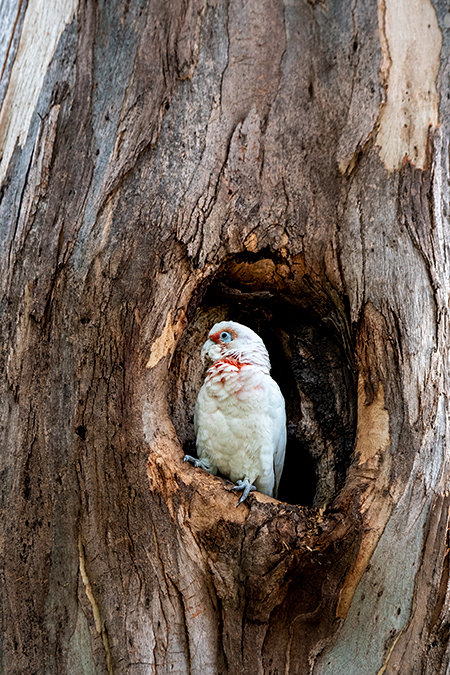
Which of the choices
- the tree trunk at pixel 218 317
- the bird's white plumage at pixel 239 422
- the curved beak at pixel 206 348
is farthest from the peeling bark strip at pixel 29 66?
the bird's white plumage at pixel 239 422

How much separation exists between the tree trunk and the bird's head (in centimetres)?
21

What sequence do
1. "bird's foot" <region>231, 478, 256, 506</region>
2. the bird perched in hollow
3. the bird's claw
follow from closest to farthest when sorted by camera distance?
"bird's foot" <region>231, 478, 256, 506</region> → the bird's claw → the bird perched in hollow

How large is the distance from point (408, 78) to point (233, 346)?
5.32ft

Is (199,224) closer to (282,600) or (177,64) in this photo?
(177,64)

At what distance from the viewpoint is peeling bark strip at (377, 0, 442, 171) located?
2555 millimetres

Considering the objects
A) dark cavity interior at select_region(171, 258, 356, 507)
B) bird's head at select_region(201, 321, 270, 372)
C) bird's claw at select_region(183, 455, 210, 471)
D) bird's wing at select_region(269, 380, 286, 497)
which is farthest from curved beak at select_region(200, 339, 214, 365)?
bird's claw at select_region(183, 455, 210, 471)

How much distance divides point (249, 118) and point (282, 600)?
2.24 meters

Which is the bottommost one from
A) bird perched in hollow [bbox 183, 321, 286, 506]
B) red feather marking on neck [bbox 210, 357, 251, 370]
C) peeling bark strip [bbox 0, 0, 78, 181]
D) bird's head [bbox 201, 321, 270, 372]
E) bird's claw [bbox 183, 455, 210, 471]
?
bird's claw [bbox 183, 455, 210, 471]

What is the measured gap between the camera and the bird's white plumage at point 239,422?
2664mm

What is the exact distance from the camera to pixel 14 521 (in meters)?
2.03

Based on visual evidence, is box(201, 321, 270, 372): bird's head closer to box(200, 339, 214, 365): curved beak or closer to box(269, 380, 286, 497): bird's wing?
box(200, 339, 214, 365): curved beak

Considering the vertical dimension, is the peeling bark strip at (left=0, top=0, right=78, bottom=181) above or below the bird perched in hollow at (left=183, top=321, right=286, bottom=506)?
above

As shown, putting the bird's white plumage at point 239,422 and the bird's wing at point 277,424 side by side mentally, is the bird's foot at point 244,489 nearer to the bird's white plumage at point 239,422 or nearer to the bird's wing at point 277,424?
the bird's white plumage at point 239,422

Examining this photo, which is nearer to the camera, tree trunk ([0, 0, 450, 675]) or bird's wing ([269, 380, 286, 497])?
tree trunk ([0, 0, 450, 675])
